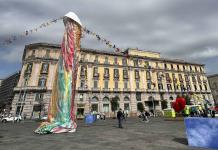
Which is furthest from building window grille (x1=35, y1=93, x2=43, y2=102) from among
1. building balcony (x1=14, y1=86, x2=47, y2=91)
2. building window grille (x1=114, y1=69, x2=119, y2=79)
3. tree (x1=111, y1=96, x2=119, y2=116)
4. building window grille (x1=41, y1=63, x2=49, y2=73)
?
building window grille (x1=114, y1=69, x2=119, y2=79)

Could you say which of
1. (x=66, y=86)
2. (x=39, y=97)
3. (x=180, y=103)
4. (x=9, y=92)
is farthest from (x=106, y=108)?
(x=9, y=92)

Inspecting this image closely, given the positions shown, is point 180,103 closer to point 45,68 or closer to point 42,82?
point 42,82

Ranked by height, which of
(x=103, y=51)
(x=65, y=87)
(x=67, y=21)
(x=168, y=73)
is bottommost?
(x=65, y=87)

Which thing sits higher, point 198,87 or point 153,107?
point 198,87

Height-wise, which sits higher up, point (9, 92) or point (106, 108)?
point (9, 92)

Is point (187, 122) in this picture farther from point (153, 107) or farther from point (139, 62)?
point (139, 62)

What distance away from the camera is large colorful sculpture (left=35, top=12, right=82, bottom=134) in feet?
40.8

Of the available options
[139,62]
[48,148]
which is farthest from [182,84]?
[48,148]

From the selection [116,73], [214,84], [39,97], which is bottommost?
[39,97]

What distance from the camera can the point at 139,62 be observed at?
52.3 metres

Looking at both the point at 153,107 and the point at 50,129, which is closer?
the point at 50,129

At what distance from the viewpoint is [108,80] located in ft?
155

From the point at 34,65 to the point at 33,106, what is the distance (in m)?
9.88

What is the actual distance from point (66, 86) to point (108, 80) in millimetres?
34399
